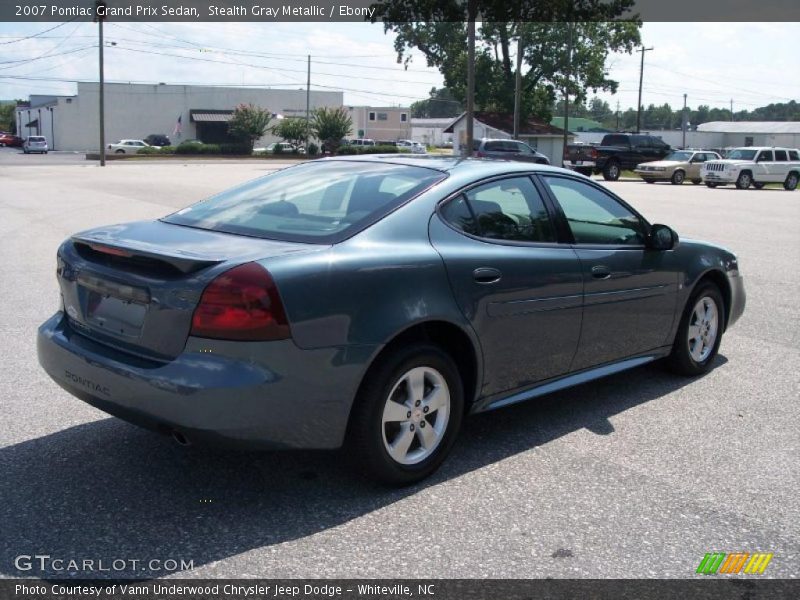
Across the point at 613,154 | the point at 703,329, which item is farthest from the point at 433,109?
the point at 703,329

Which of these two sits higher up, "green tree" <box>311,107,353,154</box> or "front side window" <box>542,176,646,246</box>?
"green tree" <box>311,107,353,154</box>

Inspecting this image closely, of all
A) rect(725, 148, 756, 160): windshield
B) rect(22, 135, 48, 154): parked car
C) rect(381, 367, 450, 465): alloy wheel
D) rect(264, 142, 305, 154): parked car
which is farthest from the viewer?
rect(264, 142, 305, 154): parked car

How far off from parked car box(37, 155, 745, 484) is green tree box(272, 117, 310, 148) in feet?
226

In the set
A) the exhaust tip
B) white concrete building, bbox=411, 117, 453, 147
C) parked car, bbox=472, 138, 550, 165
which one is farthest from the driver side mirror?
white concrete building, bbox=411, 117, 453, 147

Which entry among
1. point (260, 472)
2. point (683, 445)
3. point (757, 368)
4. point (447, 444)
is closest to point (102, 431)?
point (260, 472)

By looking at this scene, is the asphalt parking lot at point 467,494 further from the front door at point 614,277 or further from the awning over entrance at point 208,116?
the awning over entrance at point 208,116

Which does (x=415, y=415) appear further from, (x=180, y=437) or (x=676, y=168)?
(x=676, y=168)

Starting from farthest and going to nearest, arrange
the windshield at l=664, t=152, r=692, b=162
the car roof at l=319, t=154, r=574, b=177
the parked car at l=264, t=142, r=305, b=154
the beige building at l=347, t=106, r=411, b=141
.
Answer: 1. the beige building at l=347, t=106, r=411, b=141
2. the parked car at l=264, t=142, r=305, b=154
3. the windshield at l=664, t=152, r=692, b=162
4. the car roof at l=319, t=154, r=574, b=177

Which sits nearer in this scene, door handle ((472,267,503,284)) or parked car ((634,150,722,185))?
door handle ((472,267,503,284))

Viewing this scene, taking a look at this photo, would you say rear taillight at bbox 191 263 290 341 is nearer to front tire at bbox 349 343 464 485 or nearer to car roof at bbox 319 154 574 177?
front tire at bbox 349 343 464 485

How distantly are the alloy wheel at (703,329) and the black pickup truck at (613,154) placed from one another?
33.0 meters

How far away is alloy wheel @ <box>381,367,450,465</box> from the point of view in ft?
12.3

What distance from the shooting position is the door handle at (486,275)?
4.05m

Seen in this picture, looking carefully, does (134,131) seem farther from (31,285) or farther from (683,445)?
(683,445)
